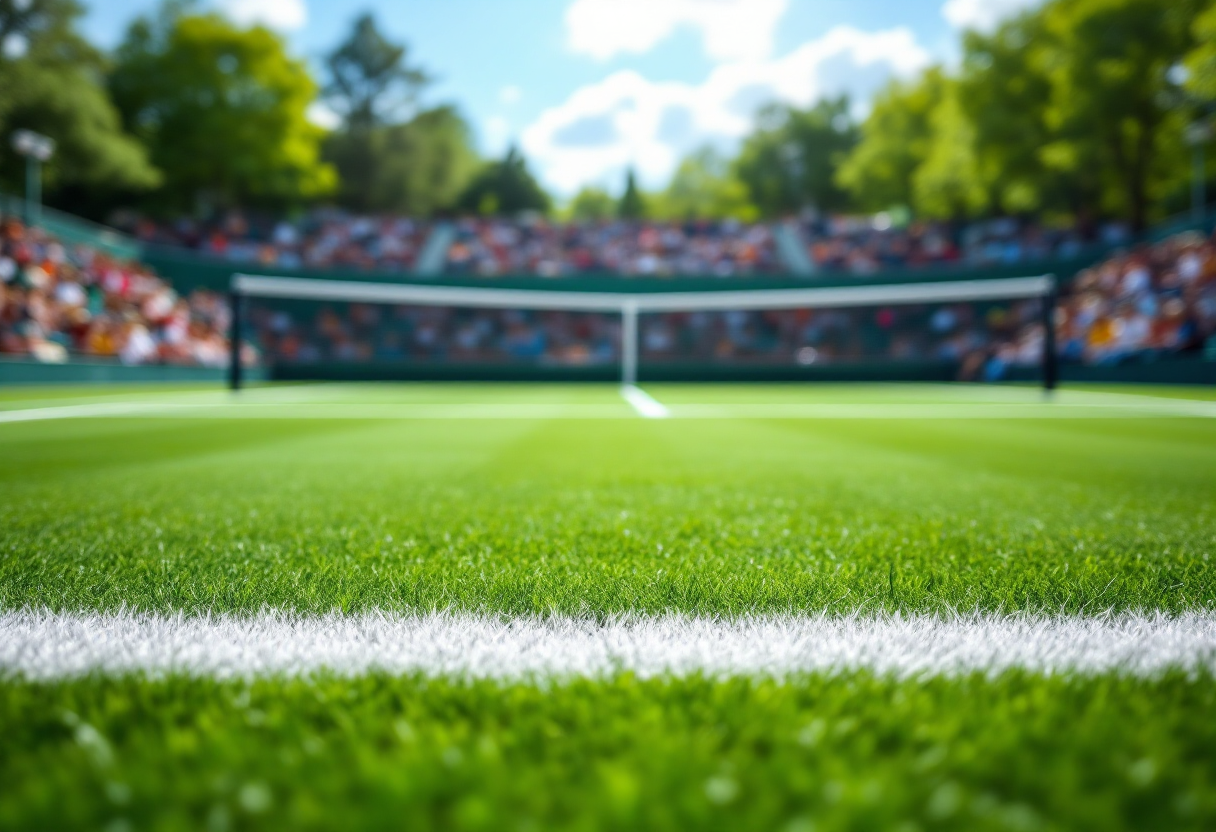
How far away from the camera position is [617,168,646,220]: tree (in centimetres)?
Result: 6178

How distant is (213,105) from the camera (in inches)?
1286

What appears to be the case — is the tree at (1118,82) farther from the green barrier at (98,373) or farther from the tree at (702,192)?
the tree at (702,192)

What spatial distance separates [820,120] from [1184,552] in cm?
5910

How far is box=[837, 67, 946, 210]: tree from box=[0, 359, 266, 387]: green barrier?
33.9 metres

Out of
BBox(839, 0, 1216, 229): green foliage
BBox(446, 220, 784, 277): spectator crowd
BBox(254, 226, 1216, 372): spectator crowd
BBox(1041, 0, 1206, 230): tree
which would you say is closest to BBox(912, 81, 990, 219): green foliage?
BBox(839, 0, 1216, 229): green foliage

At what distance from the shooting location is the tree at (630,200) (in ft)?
203

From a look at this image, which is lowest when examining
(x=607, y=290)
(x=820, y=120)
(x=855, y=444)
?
(x=855, y=444)

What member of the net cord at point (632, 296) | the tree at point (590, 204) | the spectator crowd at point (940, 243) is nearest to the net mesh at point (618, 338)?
the net cord at point (632, 296)

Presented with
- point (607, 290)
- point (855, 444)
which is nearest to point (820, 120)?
point (607, 290)

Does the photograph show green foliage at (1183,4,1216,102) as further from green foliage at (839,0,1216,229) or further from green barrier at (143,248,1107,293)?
green barrier at (143,248,1107,293)

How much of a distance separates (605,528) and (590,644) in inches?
40.0

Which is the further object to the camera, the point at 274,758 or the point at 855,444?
the point at 855,444

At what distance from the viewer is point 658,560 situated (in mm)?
1830

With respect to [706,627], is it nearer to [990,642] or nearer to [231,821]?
[990,642]
